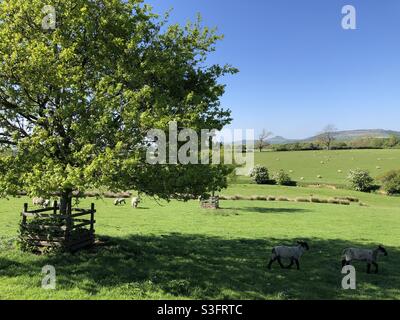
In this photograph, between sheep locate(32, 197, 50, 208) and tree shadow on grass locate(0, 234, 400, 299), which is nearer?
tree shadow on grass locate(0, 234, 400, 299)

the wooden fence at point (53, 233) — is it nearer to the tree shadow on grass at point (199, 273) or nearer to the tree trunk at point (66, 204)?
the tree trunk at point (66, 204)

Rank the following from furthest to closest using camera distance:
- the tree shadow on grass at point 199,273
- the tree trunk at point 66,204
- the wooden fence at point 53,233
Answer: the tree trunk at point 66,204, the wooden fence at point 53,233, the tree shadow on grass at point 199,273

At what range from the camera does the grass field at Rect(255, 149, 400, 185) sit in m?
110

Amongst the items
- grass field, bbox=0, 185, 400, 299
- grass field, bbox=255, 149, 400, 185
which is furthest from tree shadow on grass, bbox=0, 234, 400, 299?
grass field, bbox=255, 149, 400, 185

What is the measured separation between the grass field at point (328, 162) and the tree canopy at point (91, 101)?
87.3 metres

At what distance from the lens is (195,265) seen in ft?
63.2

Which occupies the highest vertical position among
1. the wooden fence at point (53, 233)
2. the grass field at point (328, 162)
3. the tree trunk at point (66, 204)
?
the grass field at point (328, 162)

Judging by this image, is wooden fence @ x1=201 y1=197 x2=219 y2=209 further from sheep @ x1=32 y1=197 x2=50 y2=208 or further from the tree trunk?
the tree trunk

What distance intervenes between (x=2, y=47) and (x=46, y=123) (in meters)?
3.86

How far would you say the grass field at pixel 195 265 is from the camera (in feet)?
49.5

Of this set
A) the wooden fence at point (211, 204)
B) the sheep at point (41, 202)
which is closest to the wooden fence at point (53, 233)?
the sheep at point (41, 202)

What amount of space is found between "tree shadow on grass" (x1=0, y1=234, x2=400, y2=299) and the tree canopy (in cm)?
361
